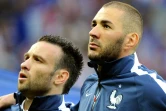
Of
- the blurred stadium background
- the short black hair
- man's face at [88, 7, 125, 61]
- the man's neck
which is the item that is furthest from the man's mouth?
the blurred stadium background

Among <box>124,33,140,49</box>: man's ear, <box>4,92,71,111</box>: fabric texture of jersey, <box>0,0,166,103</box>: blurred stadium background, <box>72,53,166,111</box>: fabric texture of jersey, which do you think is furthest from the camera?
<box>0,0,166,103</box>: blurred stadium background

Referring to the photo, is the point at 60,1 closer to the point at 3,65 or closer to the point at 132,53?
the point at 3,65

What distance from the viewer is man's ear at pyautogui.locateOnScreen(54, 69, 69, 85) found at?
2.60 meters

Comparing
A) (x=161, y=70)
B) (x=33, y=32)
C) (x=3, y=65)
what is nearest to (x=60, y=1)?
(x=33, y=32)

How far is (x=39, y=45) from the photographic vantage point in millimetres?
2670

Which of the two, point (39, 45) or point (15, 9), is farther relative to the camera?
point (15, 9)

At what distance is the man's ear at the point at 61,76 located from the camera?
2.60m

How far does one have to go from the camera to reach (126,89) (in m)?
2.51

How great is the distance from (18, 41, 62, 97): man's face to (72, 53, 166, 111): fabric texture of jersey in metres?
0.22

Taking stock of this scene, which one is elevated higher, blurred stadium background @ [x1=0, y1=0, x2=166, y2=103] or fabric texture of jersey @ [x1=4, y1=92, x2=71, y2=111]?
blurred stadium background @ [x1=0, y1=0, x2=166, y2=103]

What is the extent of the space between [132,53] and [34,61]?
1.64ft

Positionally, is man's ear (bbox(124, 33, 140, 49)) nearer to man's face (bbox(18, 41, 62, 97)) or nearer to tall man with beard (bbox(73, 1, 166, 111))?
tall man with beard (bbox(73, 1, 166, 111))

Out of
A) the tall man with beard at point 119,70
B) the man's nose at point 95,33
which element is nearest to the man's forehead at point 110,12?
the tall man with beard at point 119,70

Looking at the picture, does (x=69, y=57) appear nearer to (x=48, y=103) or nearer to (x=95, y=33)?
(x=95, y=33)
